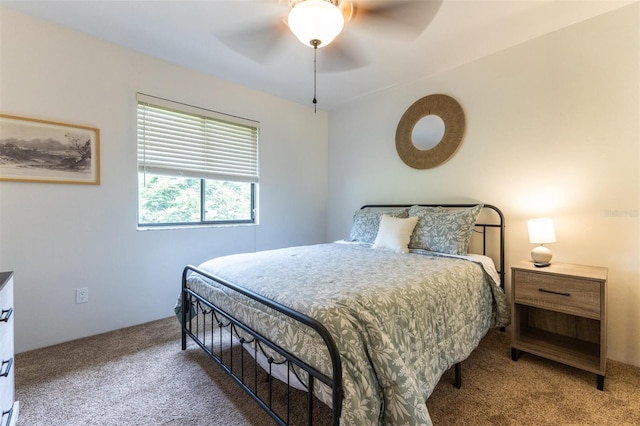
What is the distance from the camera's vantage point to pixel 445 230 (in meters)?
2.50

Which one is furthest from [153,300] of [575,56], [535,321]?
[575,56]

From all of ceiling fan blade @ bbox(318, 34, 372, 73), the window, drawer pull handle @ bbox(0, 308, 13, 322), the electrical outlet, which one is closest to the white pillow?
ceiling fan blade @ bbox(318, 34, 372, 73)

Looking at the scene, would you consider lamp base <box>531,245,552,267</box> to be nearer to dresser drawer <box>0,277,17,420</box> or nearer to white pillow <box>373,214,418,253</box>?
white pillow <box>373,214,418,253</box>

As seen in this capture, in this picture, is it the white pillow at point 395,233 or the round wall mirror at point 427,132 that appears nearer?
the white pillow at point 395,233

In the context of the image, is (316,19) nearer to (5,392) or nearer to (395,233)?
(395,233)

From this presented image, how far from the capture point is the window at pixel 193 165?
2.75 meters

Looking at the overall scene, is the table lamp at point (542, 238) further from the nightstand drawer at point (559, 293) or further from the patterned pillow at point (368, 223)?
the patterned pillow at point (368, 223)

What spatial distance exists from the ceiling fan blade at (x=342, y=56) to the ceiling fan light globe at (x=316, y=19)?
27.1 inches

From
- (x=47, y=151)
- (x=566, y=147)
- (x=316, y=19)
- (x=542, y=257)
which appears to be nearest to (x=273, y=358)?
(x=316, y=19)

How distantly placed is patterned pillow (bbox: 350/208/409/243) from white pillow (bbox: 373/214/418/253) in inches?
6.8

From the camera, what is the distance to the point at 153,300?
2.77m

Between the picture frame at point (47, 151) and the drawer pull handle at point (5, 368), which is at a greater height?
the picture frame at point (47, 151)

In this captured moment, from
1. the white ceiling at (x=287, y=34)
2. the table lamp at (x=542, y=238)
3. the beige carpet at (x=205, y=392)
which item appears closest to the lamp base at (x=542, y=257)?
the table lamp at (x=542, y=238)

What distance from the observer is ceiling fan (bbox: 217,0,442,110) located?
1.58 m
